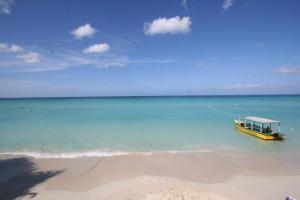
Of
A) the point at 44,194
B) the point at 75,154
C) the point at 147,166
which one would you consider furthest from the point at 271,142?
the point at 44,194

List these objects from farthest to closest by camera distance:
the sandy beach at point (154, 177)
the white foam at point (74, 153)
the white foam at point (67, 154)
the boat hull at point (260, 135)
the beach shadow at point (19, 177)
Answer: the boat hull at point (260, 135) < the white foam at point (74, 153) < the white foam at point (67, 154) < the beach shadow at point (19, 177) < the sandy beach at point (154, 177)

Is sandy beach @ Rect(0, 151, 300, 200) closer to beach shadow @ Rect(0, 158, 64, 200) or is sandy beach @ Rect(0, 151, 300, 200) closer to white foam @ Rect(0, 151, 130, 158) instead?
beach shadow @ Rect(0, 158, 64, 200)

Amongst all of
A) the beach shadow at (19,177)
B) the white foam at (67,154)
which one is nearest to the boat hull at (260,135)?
the white foam at (67,154)

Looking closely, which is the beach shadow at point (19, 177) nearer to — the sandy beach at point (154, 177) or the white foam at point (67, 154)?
the sandy beach at point (154, 177)

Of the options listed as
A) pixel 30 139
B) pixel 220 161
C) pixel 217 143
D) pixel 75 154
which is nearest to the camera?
pixel 220 161

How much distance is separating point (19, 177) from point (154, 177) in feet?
18.6

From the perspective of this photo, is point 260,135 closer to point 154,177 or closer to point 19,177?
point 154,177

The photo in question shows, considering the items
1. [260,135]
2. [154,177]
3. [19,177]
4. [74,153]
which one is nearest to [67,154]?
[74,153]

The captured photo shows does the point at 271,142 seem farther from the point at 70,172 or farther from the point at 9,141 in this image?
the point at 9,141

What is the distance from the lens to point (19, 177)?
9.19 metres

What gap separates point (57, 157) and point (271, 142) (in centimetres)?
1514

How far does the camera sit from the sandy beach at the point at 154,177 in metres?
7.68

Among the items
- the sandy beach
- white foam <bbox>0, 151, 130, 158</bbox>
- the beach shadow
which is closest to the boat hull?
the sandy beach

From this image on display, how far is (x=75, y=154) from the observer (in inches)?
505
